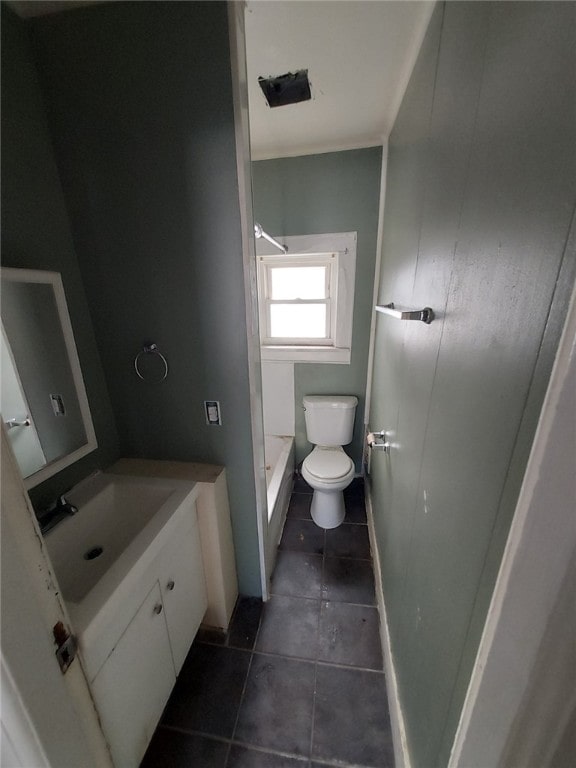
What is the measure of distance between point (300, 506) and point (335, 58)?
8.65 ft

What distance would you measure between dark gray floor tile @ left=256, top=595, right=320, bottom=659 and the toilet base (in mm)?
554

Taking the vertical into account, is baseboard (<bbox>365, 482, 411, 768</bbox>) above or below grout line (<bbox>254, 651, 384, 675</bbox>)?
above

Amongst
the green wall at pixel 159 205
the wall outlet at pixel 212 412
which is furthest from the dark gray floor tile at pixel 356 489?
the wall outlet at pixel 212 412

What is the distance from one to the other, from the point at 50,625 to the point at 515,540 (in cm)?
80

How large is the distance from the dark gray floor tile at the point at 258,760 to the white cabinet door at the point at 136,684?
34 centimetres

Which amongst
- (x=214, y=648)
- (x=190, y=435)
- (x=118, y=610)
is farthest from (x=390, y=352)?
(x=214, y=648)

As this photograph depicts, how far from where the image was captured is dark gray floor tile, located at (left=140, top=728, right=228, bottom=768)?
1.07m

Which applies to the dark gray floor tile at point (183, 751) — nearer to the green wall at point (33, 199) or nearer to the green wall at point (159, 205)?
the green wall at point (159, 205)

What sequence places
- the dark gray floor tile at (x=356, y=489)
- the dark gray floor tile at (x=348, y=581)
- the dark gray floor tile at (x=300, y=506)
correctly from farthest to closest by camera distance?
the dark gray floor tile at (x=356, y=489) < the dark gray floor tile at (x=300, y=506) < the dark gray floor tile at (x=348, y=581)

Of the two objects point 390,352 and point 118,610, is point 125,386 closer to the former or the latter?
point 118,610

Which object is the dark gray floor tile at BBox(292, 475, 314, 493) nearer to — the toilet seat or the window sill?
the toilet seat

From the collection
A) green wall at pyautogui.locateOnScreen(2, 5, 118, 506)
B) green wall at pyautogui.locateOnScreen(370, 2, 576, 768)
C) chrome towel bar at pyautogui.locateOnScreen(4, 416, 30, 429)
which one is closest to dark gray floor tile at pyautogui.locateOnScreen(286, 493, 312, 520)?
green wall at pyautogui.locateOnScreen(370, 2, 576, 768)

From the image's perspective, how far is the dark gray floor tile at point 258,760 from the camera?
1.06 m

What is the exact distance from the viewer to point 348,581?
1.73m
